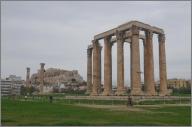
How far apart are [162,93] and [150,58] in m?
7.89

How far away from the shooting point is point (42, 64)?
113312 millimetres

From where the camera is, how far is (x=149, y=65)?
224ft

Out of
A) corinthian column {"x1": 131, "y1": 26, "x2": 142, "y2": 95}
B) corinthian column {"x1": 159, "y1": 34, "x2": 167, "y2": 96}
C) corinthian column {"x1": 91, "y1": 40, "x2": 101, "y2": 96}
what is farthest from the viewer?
corinthian column {"x1": 91, "y1": 40, "x2": 101, "y2": 96}

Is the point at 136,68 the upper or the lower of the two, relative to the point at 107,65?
lower

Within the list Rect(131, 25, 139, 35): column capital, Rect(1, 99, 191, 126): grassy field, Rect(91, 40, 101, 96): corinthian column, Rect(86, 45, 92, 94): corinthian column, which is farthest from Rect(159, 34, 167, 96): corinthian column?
Rect(1, 99, 191, 126): grassy field

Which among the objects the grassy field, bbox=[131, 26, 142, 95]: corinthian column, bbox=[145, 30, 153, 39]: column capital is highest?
bbox=[145, 30, 153, 39]: column capital

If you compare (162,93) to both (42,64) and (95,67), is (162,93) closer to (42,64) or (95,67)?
(95,67)

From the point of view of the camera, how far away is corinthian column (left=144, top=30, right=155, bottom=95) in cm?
6725

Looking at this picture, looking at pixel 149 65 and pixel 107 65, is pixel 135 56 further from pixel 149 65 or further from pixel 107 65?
pixel 107 65

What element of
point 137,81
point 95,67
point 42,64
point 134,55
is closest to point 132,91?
point 137,81

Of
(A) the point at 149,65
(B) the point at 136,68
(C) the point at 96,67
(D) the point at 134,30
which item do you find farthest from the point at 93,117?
(C) the point at 96,67

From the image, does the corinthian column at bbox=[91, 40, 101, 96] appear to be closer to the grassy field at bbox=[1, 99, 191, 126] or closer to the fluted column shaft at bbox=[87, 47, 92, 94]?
the fluted column shaft at bbox=[87, 47, 92, 94]

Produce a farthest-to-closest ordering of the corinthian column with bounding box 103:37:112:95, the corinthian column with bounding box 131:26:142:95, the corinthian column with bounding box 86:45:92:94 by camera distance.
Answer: the corinthian column with bounding box 86:45:92:94 → the corinthian column with bounding box 103:37:112:95 → the corinthian column with bounding box 131:26:142:95

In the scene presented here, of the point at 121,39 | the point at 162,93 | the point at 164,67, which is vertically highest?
the point at 121,39
